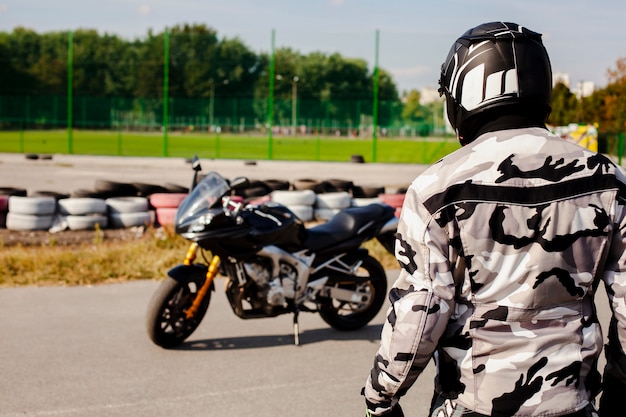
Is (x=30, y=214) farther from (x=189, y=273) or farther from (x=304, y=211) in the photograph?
→ (x=189, y=273)

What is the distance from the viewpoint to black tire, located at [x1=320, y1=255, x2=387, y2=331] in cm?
641

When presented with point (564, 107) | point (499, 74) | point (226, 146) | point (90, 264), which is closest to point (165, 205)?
point (90, 264)

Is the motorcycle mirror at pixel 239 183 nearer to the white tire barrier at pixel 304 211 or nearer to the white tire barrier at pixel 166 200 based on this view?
the white tire barrier at pixel 166 200

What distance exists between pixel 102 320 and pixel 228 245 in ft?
5.14

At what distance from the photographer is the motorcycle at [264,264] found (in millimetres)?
5609

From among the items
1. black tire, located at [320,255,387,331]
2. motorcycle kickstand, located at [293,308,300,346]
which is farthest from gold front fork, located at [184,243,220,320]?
black tire, located at [320,255,387,331]

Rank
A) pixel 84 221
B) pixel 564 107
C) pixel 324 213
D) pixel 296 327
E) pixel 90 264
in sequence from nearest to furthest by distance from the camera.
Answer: pixel 296 327
pixel 90 264
pixel 84 221
pixel 324 213
pixel 564 107

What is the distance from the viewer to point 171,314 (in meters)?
5.72

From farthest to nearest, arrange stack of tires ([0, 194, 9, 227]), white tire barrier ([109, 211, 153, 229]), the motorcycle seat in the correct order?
white tire barrier ([109, 211, 153, 229]), stack of tires ([0, 194, 9, 227]), the motorcycle seat

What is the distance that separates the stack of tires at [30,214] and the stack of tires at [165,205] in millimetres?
1445

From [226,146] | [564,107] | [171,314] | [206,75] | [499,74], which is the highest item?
[206,75]

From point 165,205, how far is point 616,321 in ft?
31.9

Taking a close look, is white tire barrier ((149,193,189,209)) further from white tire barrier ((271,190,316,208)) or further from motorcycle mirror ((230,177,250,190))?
motorcycle mirror ((230,177,250,190))

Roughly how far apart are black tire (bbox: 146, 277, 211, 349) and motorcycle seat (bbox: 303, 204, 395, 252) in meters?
0.95
